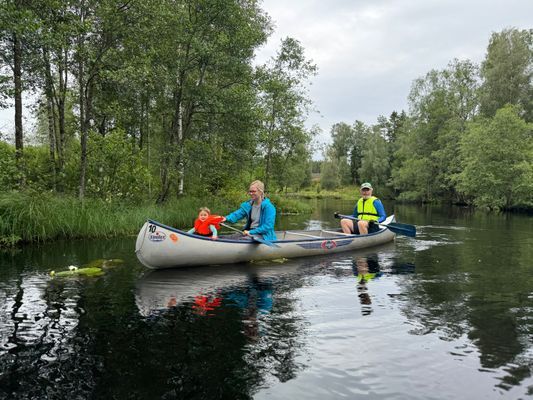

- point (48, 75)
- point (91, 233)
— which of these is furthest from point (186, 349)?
point (48, 75)

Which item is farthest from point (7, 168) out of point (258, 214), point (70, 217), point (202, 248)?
point (258, 214)

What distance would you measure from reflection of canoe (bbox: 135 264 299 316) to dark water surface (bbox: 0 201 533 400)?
0.10 feet

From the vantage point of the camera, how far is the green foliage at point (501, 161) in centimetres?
3209

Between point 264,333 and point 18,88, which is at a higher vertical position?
point 18,88

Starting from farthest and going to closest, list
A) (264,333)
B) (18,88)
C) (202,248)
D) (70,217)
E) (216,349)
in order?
(70,217) → (18,88) → (202,248) → (264,333) → (216,349)

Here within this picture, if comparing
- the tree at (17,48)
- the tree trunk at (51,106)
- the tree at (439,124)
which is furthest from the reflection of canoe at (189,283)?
the tree at (439,124)

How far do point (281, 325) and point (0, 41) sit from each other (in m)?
11.0

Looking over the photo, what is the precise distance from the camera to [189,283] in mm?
7336

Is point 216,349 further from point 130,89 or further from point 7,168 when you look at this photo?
point 130,89

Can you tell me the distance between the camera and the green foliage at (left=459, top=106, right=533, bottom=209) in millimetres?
32094

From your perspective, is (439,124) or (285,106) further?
(439,124)

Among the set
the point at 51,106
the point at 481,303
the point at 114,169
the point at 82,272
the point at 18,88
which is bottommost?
the point at 481,303

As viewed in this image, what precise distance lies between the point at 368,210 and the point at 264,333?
26.3ft

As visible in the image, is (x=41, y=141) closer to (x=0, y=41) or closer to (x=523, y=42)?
(x=0, y=41)
